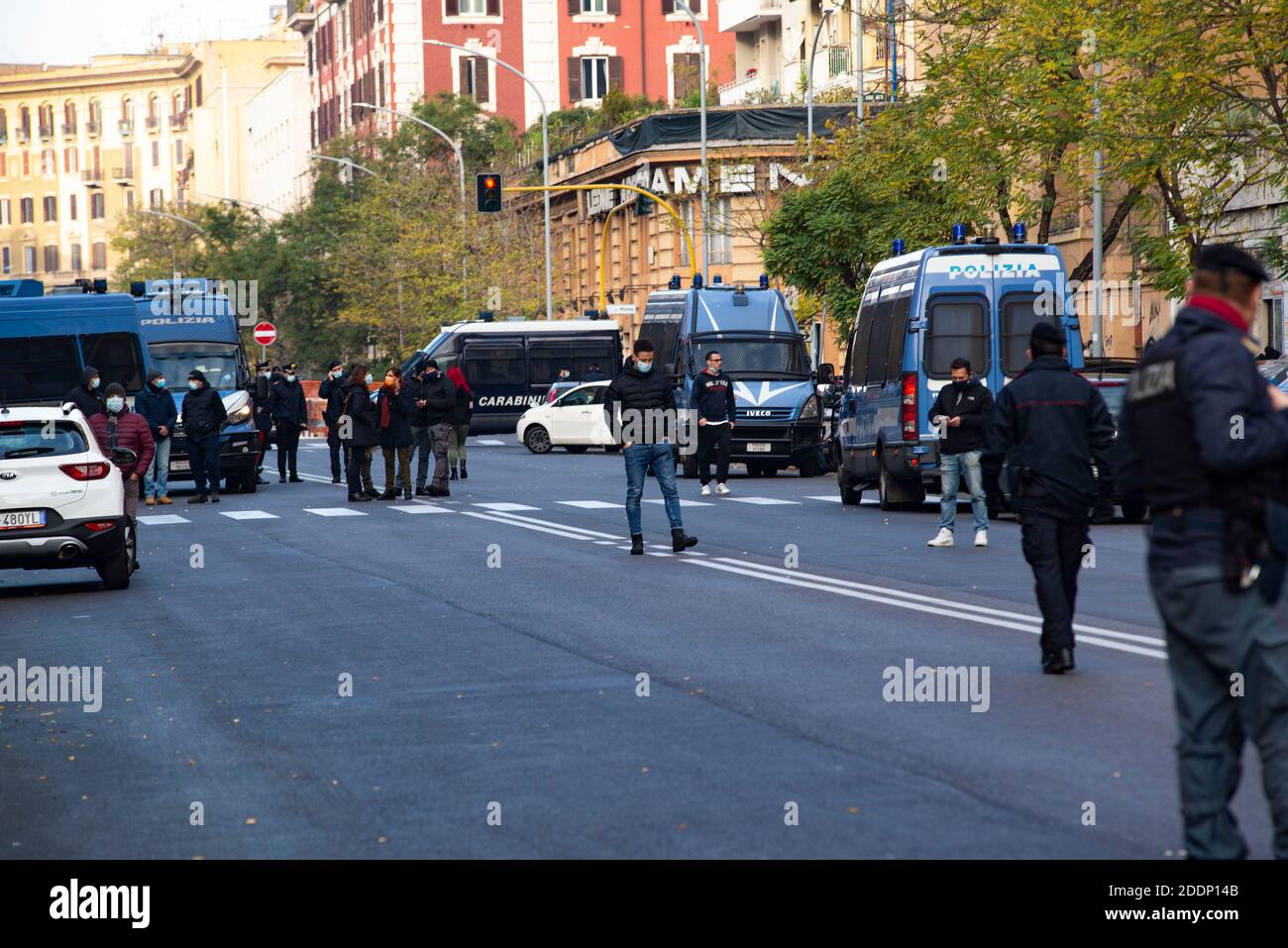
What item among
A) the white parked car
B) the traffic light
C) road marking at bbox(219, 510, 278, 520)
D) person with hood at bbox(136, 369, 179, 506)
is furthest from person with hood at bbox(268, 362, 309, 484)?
the white parked car

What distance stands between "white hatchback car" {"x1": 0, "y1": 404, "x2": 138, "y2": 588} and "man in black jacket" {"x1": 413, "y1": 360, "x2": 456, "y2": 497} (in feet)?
40.3

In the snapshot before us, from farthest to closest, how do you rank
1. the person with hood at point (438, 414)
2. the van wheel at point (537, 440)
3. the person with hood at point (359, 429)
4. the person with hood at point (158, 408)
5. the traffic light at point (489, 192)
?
the van wheel at point (537, 440) → the traffic light at point (489, 192) → the person with hood at point (438, 414) → the person with hood at point (158, 408) → the person with hood at point (359, 429)

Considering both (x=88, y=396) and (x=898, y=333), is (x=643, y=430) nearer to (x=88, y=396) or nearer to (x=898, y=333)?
(x=898, y=333)

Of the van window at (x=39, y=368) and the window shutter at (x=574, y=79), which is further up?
the window shutter at (x=574, y=79)

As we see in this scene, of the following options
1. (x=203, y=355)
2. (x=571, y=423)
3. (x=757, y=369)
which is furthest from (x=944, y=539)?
(x=571, y=423)

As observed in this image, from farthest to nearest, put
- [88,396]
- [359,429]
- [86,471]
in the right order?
[359,429]
[88,396]
[86,471]

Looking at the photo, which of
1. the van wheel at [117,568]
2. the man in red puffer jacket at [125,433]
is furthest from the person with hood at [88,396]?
the van wheel at [117,568]

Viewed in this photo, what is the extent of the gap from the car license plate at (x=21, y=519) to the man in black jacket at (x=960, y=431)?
7929 millimetres

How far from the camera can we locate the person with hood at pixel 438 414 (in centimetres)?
3064

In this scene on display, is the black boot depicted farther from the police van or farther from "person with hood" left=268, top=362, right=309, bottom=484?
the police van

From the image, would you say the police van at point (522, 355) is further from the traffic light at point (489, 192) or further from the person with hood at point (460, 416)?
the person with hood at point (460, 416)

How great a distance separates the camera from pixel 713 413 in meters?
29.1

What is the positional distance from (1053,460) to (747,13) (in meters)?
59.4
